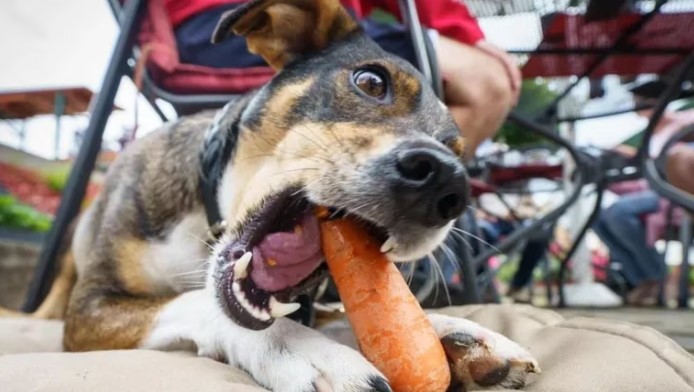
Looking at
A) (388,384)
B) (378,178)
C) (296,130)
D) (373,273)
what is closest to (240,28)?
(296,130)

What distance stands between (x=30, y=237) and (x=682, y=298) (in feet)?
13.3

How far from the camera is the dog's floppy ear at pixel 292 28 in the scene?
1.31 meters

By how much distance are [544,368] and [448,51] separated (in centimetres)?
120

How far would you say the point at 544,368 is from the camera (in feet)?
3.18

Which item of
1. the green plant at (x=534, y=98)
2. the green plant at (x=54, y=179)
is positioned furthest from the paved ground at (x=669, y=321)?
the green plant at (x=54, y=179)

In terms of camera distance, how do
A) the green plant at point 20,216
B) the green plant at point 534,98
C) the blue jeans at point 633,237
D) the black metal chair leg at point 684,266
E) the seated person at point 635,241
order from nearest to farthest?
the green plant at point 20,216
the green plant at point 534,98
the black metal chair leg at point 684,266
the seated person at point 635,241
the blue jeans at point 633,237

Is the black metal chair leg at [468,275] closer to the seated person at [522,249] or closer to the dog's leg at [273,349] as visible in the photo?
the dog's leg at [273,349]

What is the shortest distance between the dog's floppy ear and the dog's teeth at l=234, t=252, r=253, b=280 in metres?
0.54

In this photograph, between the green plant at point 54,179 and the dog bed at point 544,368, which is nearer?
the dog bed at point 544,368

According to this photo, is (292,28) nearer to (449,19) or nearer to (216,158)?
(216,158)

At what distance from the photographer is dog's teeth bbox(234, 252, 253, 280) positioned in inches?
37.2

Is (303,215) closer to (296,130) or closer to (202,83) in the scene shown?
(296,130)

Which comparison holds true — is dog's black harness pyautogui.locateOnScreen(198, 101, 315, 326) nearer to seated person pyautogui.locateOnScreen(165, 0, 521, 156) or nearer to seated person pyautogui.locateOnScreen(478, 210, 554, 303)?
seated person pyautogui.locateOnScreen(165, 0, 521, 156)

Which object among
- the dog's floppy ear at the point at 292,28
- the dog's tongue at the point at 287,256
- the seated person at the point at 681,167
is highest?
the dog's floppy ear at the point at 292,28
